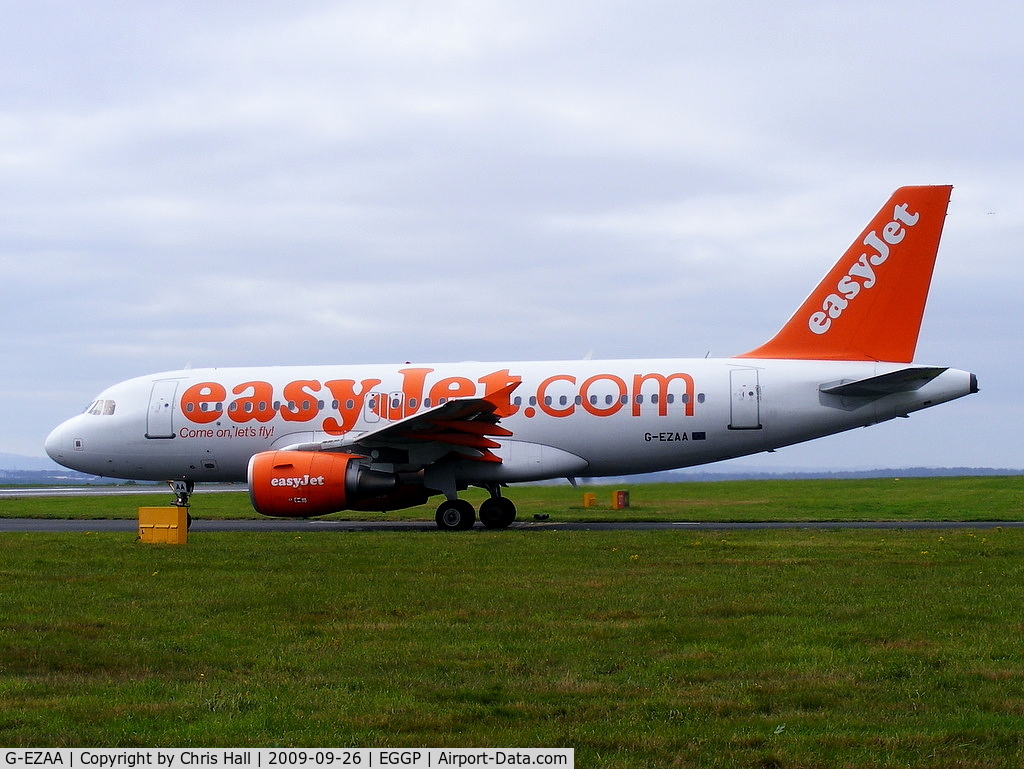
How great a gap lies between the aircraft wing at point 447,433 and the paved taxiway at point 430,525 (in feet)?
6.10

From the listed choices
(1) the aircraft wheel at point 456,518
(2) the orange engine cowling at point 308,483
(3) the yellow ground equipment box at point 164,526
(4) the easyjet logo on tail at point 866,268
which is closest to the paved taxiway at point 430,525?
(1) the aircraft wheel at point 456,518

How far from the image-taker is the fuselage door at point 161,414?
25703 millimetres

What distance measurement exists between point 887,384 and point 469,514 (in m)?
8.81

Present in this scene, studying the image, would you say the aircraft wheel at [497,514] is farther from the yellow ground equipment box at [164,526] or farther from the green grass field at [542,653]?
the green grass field at [542,653]

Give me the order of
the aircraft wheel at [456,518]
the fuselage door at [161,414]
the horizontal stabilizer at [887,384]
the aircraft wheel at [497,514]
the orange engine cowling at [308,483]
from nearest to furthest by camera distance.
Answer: the orange engine cowling at [308,483]
the horizontal stabilizer at [887,384]
the aircraft wheel at [456,518]
the aircraft wheel at [497,514]
the fuselage door at [161,414]

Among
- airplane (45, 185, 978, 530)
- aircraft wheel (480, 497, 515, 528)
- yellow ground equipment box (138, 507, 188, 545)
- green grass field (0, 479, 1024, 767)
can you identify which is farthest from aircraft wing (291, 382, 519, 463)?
green grass field (0, 479, 1024, 767)

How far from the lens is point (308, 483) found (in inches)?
833

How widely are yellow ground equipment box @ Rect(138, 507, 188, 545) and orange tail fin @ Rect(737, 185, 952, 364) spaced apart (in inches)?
521

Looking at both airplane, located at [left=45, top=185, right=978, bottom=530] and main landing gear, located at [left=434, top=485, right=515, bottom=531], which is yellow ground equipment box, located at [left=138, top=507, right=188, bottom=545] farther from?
main landing gear, located at [left=434, top=485, right=515, bottom=531]

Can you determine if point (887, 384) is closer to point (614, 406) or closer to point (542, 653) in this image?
point (614, 406)

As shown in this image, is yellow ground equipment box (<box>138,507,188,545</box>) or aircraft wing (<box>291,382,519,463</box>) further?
aircraft wing (<box>291,382,519,463</box>)

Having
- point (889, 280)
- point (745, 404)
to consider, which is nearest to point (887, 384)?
point (889, 280)

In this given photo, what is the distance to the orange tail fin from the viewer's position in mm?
22859

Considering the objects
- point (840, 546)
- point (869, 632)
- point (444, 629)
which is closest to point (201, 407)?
point (840, 546)
